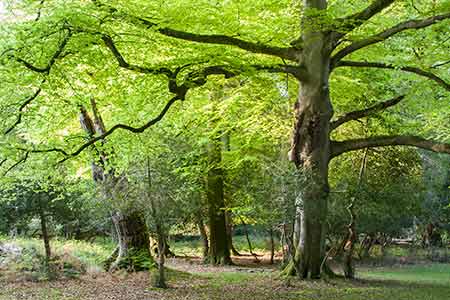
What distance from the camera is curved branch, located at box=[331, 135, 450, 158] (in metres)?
11.6

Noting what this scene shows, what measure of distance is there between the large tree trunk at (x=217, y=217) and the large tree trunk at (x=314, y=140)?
6454 millimetres

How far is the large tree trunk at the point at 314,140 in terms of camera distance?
1114 cm

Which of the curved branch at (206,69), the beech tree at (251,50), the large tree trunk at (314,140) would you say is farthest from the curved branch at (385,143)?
the curved branch at (206,69)

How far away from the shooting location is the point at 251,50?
9.82 m

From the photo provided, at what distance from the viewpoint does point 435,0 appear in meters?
10.8

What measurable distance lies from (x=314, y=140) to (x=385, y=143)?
171cm

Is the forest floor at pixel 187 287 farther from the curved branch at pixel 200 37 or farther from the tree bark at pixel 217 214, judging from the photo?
the curved branch at pixel 200 37

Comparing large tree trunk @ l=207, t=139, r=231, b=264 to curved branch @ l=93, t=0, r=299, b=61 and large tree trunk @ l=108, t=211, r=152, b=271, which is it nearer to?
large tree trunk @ l=108, t=211, r=152, b=271

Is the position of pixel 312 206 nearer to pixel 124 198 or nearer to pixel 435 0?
pixel 124 198

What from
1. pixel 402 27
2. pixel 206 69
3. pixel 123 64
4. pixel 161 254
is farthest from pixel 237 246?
pixel 123 64

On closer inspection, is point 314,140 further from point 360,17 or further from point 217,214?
point 217,214

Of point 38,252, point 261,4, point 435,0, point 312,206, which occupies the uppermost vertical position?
point 435,0

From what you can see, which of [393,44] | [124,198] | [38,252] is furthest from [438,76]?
[38,252]

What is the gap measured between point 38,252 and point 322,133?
7.26m
